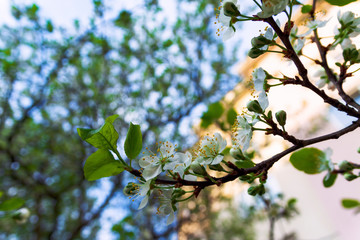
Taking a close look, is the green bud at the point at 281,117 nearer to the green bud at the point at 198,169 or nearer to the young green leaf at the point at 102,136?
the green bud at the point at 198,169

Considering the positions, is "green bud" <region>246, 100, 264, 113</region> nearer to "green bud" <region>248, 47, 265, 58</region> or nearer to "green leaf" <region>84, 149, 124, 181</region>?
"green bud" <region>248, 47, 265, 58</region>

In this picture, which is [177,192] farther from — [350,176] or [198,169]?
[350,176]

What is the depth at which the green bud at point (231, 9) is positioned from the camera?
570 mm

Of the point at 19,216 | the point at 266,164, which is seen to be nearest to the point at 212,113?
the point at 266,164

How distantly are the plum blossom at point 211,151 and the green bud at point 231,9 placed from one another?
30 cm

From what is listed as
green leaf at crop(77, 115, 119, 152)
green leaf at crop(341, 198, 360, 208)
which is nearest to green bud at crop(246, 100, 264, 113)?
green leaf at crop(77, 115, 119, 152)

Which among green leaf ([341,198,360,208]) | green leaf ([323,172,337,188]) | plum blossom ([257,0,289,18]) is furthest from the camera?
green leaf ([341,198,360,208])

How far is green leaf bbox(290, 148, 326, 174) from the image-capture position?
2.28 ft

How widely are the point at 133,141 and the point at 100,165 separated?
10 centimetres

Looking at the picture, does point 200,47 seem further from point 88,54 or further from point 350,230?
point 350,230

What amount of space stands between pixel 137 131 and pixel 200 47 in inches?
146

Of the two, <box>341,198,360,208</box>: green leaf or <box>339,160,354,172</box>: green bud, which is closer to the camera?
<box>339,160,354,172</box>: green bud

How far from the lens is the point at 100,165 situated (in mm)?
652

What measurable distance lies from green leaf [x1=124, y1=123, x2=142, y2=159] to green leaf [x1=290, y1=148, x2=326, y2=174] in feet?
1.33
